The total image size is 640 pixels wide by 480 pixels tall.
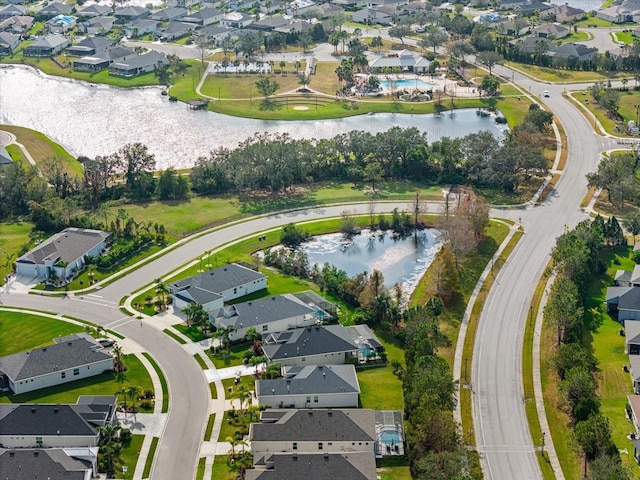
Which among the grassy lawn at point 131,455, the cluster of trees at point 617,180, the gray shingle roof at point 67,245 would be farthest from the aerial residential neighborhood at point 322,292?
the cluster of trees at point 617,180

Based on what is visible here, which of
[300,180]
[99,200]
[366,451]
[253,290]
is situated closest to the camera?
[366,451]

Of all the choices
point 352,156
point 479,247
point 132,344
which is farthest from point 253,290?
point 352,156

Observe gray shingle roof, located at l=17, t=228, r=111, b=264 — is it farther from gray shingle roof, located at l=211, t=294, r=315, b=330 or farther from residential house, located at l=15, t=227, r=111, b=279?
gray shingle roof, located at l=211, t=294, r=315, b=330

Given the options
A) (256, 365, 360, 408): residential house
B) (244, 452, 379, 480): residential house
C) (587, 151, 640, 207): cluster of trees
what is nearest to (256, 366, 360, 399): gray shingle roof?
(256, 365, 360, 408): residential house

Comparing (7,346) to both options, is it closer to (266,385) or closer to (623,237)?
(266,385)

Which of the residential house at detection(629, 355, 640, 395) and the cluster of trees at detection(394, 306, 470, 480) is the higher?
the cluster of trees at detection(394, 306, 470, 480)
